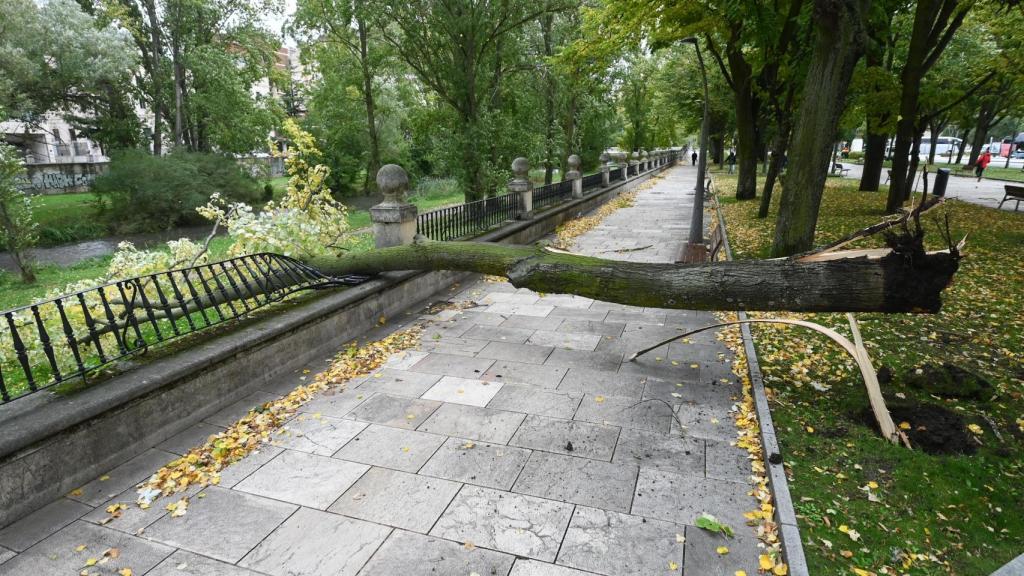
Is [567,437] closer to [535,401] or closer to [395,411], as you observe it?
[535,401]

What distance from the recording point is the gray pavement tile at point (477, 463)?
3.93 m

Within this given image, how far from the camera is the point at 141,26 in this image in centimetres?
2441

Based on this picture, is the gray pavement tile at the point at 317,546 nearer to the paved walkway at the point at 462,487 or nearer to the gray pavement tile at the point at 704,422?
the paved walkway at the point at 462,487

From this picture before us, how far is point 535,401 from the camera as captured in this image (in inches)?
202

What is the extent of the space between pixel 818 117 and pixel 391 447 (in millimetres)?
7315

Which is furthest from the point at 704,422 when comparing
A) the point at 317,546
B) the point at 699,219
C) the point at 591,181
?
the point at 591,181

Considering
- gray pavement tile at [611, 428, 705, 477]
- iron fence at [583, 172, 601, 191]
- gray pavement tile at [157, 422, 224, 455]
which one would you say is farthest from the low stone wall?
iron fence at [583, 172, 601, 191]

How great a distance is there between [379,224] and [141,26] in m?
25.2

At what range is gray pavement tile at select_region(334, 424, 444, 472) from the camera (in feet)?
13.7

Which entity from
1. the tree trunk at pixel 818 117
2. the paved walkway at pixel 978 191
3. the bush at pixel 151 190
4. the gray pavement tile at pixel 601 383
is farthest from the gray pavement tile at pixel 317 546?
the bush at pixel 151 190

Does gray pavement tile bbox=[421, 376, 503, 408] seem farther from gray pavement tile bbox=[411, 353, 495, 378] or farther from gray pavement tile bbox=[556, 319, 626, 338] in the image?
gray pavement tile bbox=[556, 319, 626, 338]

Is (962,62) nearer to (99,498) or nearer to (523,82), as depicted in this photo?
(523,82)

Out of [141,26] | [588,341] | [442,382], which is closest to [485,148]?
[588,341]

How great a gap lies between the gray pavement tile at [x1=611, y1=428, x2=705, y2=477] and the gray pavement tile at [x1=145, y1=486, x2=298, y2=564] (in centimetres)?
259
